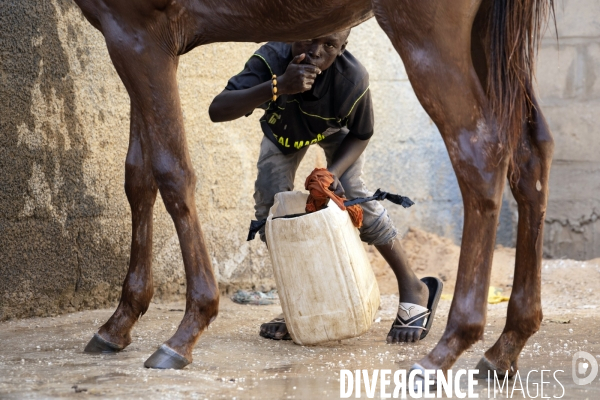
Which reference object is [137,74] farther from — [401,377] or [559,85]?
[559,85]

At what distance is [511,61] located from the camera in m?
2.61

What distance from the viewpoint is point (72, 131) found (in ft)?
13.3

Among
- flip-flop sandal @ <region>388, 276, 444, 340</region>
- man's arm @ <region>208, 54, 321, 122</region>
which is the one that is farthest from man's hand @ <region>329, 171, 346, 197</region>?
flip-flop sandal @ <region>388, 276, 444, 340</region>

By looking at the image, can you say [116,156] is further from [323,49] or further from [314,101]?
[323,49]

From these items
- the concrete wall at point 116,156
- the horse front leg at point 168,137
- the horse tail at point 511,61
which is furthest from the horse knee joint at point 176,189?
the concrete wall at point 116,156

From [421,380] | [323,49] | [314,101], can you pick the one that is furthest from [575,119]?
[421,380]

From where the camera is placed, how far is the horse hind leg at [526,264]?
256 cm

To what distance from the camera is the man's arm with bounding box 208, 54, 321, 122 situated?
121 inches

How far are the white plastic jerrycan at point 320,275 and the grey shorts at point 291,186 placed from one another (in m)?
0.32

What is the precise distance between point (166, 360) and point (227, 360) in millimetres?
290

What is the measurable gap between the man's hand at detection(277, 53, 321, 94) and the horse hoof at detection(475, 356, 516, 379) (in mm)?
1294

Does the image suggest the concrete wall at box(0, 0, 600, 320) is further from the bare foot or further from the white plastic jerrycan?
the white plastic jerrycan

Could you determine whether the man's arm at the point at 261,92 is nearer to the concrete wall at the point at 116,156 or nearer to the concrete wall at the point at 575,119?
the concrete wall at the point at 116,156

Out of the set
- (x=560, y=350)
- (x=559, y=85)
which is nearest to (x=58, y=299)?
(x=560, y=350)
